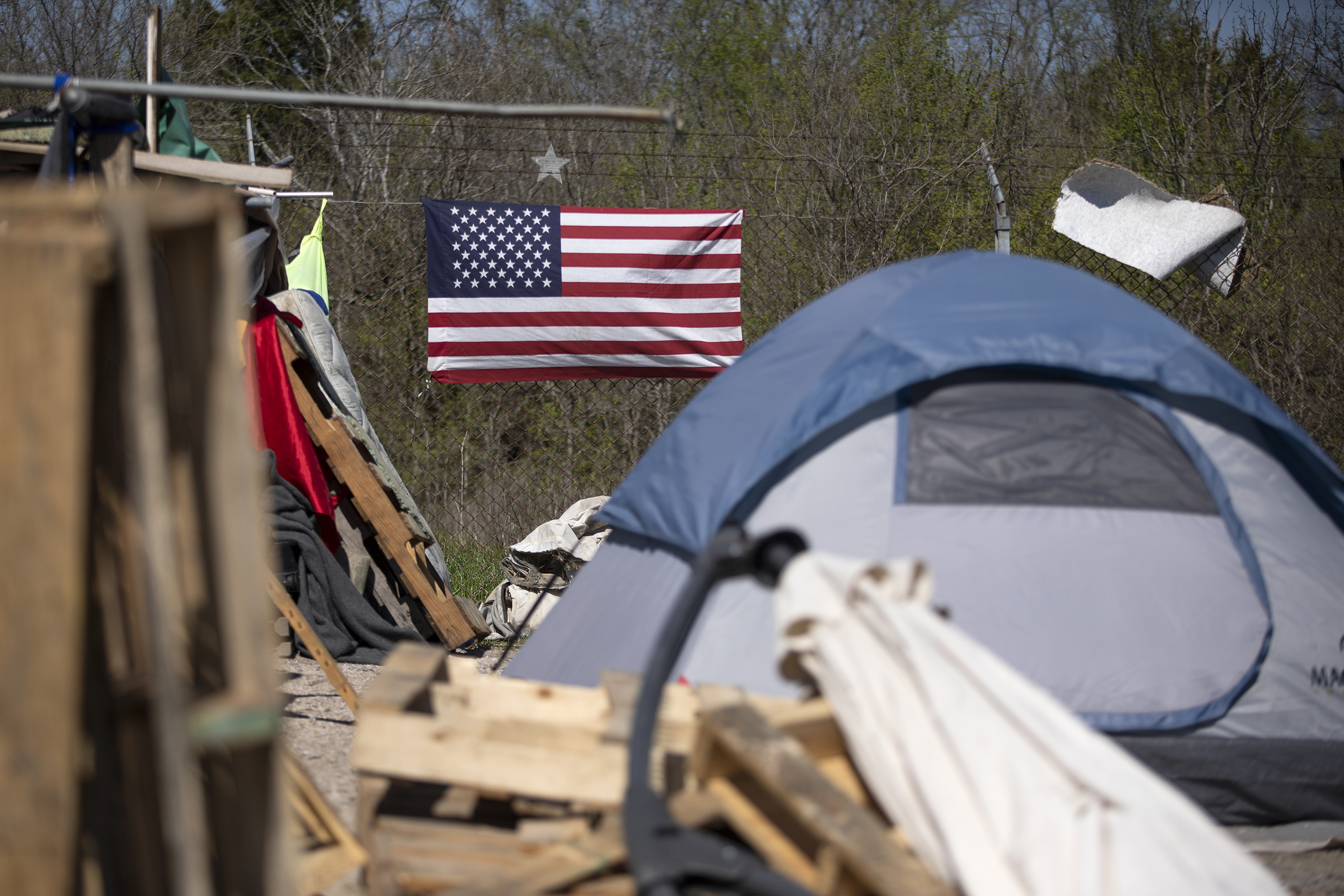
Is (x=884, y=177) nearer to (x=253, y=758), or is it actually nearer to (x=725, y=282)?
(x=725, y=282)

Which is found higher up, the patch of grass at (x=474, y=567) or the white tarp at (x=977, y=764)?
the white tarp at (x=977, y=764)

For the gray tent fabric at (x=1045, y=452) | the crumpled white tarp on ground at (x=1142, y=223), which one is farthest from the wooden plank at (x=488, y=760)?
the crumpled white tarp on ground at (x=1142, y=223)

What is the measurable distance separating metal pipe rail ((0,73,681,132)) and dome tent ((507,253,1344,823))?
1089 mm

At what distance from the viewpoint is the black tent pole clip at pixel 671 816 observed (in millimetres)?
1550

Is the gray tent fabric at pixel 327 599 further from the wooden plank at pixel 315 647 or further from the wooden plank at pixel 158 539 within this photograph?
the wooden plank at pixel 158 539

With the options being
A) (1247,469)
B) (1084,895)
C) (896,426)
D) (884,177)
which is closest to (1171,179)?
(884,177)

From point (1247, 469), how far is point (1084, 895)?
2286 mm

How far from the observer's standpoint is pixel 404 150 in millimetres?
10250

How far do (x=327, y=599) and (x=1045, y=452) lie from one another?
3.75 m

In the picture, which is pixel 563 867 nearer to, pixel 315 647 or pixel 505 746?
pixel 505 746

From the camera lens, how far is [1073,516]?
3.15 metres

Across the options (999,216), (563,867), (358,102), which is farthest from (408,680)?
(999,216)

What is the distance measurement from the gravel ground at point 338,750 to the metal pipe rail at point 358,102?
6.20 ft

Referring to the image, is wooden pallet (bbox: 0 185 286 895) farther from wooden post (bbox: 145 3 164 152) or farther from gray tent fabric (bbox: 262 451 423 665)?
gray tent fabric (bbox: 262 451 423 665)
